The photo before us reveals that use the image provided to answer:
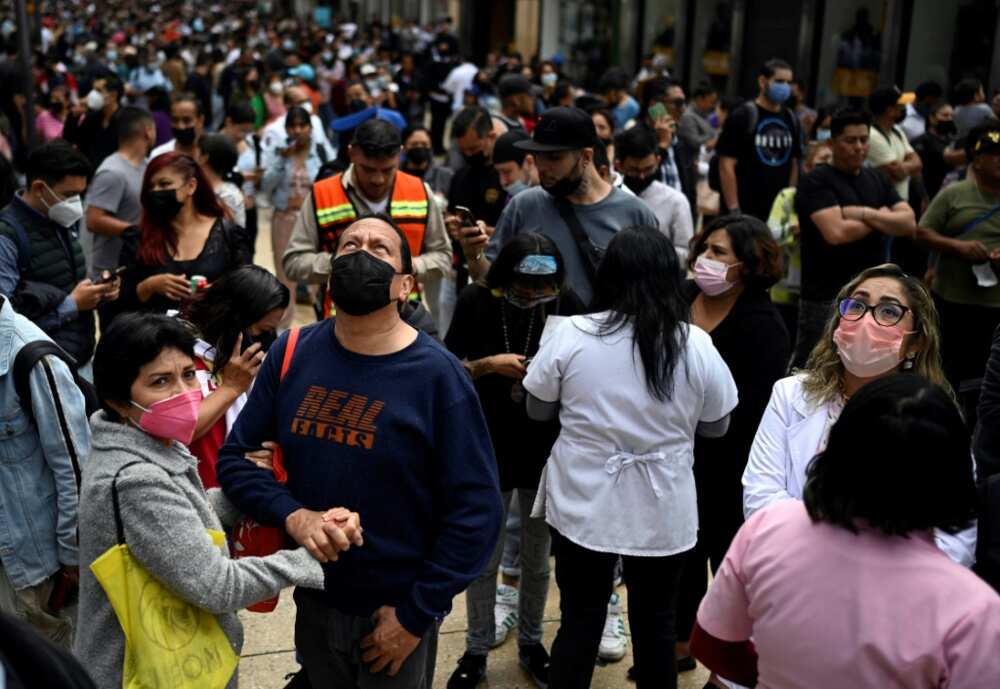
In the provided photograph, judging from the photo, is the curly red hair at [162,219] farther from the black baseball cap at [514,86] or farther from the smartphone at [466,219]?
the black baseball cap at [514,86]

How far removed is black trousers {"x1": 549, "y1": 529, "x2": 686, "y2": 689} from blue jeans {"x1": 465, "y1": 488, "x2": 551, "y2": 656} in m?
0.59

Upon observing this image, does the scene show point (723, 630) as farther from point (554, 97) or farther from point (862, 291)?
point (554, 97)

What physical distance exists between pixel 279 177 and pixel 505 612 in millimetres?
4649

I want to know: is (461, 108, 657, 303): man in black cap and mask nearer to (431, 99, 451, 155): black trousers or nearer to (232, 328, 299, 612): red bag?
(232, 328, 299, 612): red bag

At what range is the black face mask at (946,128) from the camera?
9.92 m

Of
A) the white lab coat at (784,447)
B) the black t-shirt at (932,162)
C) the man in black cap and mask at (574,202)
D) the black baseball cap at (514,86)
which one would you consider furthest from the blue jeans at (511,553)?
the black t-shirt at (932,162)

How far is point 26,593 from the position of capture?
357cm

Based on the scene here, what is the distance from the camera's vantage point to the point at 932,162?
31.7 ft

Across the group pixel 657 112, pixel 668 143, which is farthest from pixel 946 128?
pixel 668 143

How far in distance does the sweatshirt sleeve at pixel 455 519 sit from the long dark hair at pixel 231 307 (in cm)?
126

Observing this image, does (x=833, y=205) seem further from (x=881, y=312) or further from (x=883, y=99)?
(x=881, y=312)

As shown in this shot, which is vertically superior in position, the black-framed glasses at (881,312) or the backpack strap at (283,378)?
the black-framed glasses at (881,312)

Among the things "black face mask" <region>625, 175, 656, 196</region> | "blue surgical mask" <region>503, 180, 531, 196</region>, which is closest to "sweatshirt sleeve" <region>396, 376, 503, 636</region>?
"black face mask" <region>625, 175, 656, 196</region>

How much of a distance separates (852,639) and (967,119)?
9.31 metres
